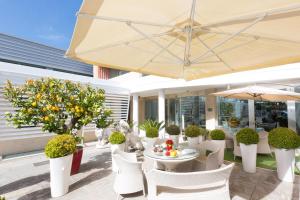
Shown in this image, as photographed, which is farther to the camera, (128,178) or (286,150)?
(286,150)

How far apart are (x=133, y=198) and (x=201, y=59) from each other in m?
3.66

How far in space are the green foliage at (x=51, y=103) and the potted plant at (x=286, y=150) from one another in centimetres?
536

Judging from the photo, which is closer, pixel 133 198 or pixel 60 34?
pixel 133 198

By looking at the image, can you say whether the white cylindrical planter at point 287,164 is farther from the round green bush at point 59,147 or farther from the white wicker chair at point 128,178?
the round green bush at point 59,147

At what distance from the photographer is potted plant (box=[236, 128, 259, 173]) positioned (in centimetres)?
560

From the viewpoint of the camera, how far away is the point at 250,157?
5629mm

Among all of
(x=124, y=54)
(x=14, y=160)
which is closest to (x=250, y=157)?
(x=124, y=54)

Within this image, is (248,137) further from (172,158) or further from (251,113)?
(251,113)

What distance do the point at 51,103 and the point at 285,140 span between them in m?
6.72

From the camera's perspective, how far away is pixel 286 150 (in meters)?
4.96

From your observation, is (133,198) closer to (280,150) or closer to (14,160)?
(280,150)

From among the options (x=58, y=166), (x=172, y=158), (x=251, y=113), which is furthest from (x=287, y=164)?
(x=251, y=113)

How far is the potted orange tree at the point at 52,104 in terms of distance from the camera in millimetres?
4973

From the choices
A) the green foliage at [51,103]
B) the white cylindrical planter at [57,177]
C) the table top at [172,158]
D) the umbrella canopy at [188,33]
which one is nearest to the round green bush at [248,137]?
the table top at [172,158]
